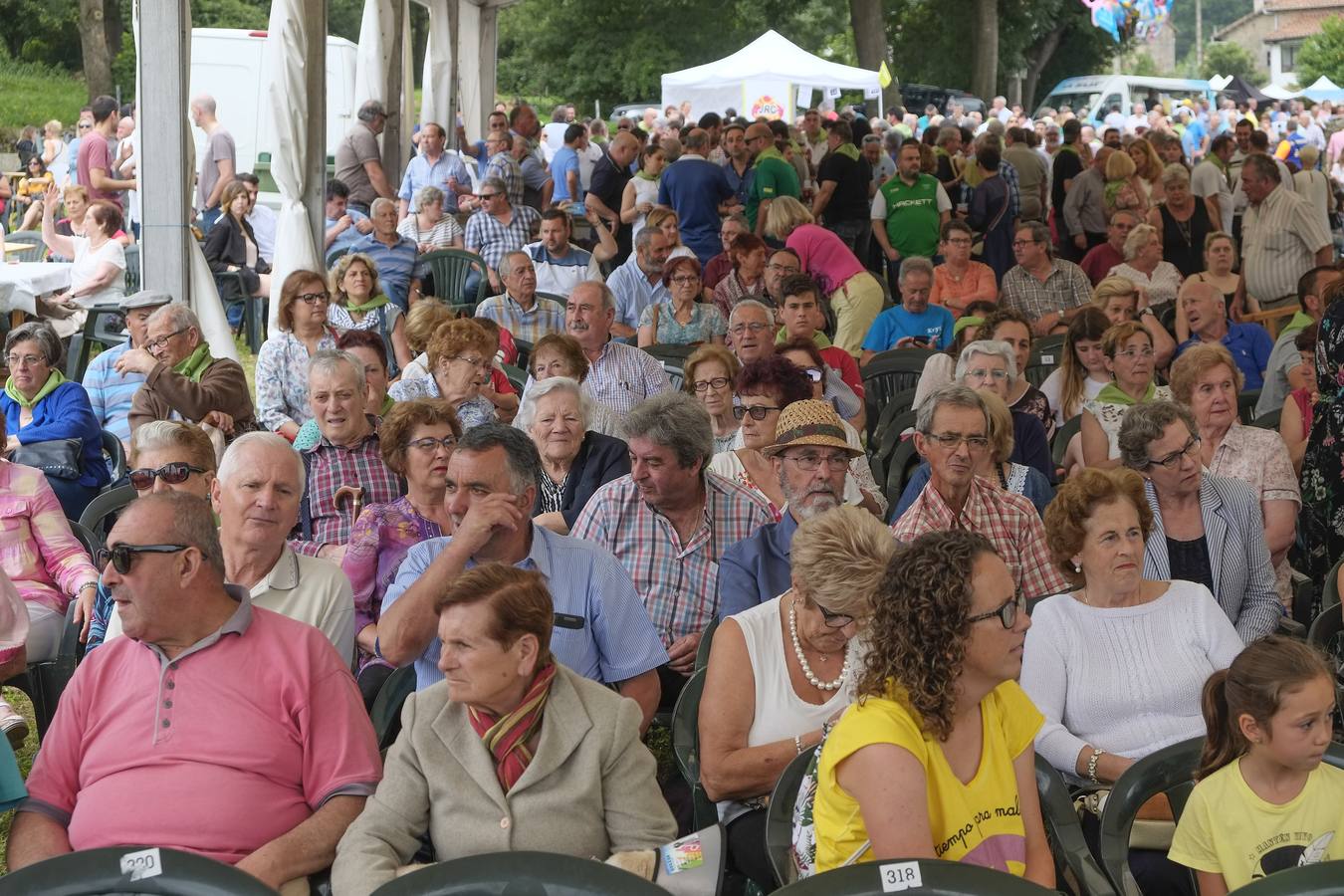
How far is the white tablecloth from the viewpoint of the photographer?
31.2 feet

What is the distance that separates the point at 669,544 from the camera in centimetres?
422

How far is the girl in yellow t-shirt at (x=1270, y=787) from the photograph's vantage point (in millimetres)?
2723

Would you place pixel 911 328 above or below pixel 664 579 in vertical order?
above

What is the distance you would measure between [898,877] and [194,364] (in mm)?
4556

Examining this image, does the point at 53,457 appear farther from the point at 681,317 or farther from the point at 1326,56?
the point at 1326,56

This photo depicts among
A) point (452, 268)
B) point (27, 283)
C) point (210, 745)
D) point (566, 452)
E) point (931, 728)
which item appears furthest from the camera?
point (452, 268)

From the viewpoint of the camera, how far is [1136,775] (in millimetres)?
2895

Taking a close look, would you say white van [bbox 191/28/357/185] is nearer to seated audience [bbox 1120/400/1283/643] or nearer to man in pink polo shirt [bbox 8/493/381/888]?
seated audience [bbox 1120/400/1283/643]

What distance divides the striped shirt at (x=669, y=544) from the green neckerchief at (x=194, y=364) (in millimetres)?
2297

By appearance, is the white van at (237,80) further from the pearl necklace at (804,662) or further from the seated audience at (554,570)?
the pearl necklace at (804,662)

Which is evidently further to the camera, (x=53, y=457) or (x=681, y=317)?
(x=681, y=317)

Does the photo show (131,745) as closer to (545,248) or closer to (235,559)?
(235,559)

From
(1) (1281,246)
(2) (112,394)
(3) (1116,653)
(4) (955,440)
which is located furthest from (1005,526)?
(1) (1281,246)

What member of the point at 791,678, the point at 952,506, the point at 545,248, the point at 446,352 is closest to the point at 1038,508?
the point at 952,506
